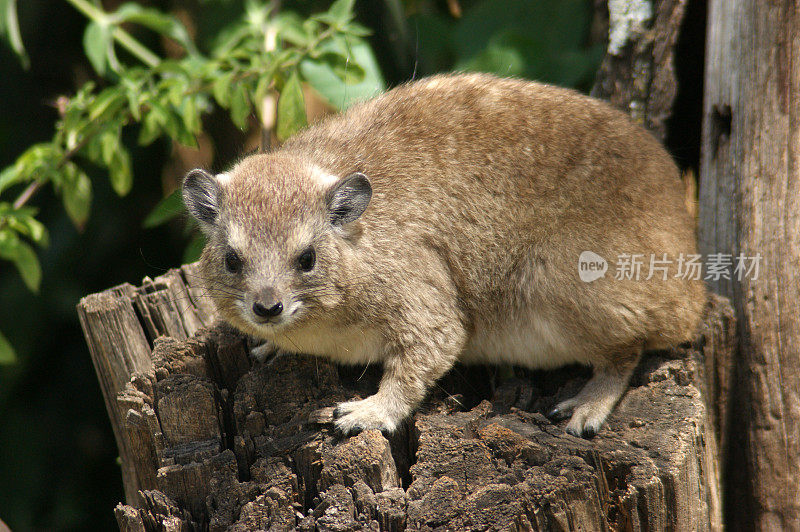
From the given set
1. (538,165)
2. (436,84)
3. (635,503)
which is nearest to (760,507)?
(635,503)

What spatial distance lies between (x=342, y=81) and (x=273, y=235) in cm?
164

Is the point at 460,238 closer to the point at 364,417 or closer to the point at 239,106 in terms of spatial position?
the point at 364,417

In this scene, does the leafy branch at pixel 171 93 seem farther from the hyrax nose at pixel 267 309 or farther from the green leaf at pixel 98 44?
the hyrax nose at pixel 267 309

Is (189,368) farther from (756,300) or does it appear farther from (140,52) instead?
(756,300)

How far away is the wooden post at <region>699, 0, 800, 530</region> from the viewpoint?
4.96 m

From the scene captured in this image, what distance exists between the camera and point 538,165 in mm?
4750

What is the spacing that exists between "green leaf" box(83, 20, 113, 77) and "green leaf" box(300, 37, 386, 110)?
137cm

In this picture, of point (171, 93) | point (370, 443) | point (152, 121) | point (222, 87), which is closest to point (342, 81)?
point (222, 87)

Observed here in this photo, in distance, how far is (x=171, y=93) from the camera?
5168 mm

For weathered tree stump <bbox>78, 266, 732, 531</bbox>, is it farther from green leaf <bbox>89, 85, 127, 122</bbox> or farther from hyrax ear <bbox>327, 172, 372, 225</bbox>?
green leaf <bbox>89, 85, 127, 122</bbox>

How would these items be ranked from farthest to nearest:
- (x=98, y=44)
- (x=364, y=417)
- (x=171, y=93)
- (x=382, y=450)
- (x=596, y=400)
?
(x=98, y=44) → (x=171, y=93) → (x=596, y=400) → (x=364, y=417) → (x=382, y=450)

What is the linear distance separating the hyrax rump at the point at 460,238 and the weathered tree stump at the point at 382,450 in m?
0.22

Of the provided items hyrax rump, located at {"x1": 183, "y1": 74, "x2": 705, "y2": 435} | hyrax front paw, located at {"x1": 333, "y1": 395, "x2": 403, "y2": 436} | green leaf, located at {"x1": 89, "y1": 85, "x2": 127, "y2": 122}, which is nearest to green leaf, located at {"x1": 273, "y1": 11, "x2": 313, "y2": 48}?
hyrax rump, located at {"x1": 183, "y1": 74, "x2": 705, "y2": 435}

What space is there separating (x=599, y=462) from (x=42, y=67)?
6449 mm
